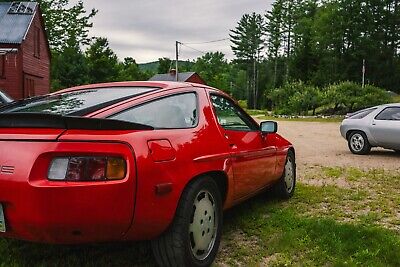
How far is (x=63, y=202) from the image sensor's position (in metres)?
2.51

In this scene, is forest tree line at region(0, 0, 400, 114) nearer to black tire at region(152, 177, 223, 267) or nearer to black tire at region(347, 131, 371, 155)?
black tire at region(347, 131, 371, 155)

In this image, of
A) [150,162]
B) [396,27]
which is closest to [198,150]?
[150,162]

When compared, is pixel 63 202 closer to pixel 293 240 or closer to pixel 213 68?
pixel 293 240

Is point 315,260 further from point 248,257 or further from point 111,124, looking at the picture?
point 111,124

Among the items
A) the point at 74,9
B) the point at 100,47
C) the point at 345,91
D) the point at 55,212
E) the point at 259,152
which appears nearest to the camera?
the point at 55,212

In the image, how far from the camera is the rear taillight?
256 cm

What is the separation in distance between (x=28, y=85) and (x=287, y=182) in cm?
2394

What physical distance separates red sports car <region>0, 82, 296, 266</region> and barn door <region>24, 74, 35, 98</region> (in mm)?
23800

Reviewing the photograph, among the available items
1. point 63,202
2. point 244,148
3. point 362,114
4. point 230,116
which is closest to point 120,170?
point 63,202

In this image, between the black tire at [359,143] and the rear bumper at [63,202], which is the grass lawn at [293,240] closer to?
the rear bumper at [63,202]

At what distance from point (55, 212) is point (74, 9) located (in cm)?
4773

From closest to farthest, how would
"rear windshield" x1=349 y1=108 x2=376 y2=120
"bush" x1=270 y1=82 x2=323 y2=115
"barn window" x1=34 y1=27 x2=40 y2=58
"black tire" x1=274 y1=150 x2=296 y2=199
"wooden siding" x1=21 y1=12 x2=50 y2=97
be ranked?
"black tire" x1=274 y1=150 x2=296 y2=199
"rear windshield" x1=349 y1=108 x2=376 y2=120
"wooden siding" x1=21 y1=12 x2=50 y2=97
"barn window" x1=34 y1=27 x2=40 y2=58
"bush" x1=270 y1=82 x2=323 y2=115

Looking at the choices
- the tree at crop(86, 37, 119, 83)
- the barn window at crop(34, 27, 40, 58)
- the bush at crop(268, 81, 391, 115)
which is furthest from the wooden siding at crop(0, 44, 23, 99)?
the tree at crop(86, 37, 119, 83)

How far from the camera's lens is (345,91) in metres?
35.9
